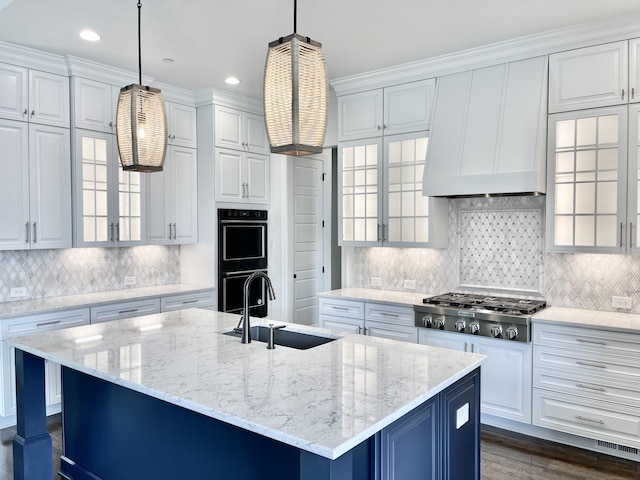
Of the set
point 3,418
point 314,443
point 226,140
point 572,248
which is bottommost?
point 3,418

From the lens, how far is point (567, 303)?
3875 millimetres

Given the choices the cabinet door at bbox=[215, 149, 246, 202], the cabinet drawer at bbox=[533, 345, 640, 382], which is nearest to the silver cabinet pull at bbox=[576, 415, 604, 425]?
the cabinet drawer at bbox=[533, 345, 640, 382]

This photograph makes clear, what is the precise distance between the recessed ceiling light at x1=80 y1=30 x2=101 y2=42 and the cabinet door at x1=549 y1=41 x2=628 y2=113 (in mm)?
3431

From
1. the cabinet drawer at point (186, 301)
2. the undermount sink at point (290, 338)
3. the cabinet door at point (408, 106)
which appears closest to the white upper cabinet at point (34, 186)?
the cabinet drawer at point (186, 301)

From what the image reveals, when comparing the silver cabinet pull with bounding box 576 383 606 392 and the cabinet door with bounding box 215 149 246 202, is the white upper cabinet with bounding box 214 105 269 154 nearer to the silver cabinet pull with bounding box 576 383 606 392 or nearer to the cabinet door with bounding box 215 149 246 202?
the cabinet door with bounding box 215 149 246 202

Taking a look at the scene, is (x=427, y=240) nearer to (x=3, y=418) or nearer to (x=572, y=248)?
(x=572, y=248)

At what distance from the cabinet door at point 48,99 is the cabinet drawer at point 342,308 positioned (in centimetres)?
281

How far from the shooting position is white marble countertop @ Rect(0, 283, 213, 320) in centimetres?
373

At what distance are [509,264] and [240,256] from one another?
2.75 metres

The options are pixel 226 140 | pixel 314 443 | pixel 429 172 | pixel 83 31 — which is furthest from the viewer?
pixel 226 140

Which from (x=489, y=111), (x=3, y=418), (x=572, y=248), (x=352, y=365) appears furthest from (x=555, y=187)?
(x=3, y=418)

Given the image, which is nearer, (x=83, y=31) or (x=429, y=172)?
(x=83, y=31)

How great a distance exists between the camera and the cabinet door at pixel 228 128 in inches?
201

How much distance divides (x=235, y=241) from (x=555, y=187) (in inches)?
124
